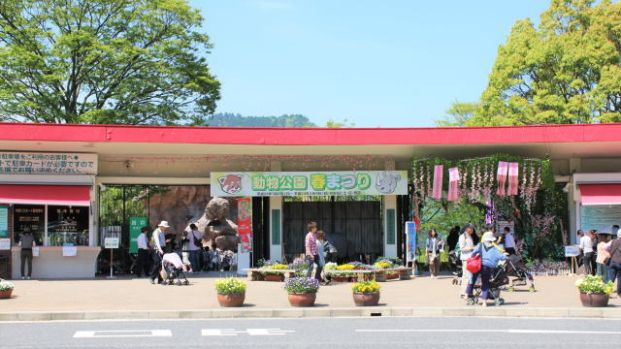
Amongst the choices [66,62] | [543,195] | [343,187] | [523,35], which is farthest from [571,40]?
[66,62]

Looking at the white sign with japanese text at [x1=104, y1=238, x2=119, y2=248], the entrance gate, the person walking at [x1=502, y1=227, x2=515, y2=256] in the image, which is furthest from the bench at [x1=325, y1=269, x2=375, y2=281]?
the white sign with japanese text at [x1=104, y1=238, x2=119, y2=248]

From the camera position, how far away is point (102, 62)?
41.1m

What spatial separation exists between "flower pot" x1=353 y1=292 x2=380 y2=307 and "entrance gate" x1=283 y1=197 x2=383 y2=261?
482 inches

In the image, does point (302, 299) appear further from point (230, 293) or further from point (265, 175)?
point (265, 175)

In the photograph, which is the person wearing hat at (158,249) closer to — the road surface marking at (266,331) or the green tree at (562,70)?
the road surface marking at (266,331)

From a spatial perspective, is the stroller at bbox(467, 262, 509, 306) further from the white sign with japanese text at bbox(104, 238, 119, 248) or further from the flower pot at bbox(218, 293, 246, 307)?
the white sign with japanese text at bbox(104, 238, 119, 248)

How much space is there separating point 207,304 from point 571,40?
29853 mm

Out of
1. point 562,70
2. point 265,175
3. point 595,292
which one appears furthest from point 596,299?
point 562,70

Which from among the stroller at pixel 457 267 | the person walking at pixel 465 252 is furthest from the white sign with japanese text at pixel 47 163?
the person walking at pixel 465 252

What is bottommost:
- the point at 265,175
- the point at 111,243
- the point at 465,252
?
the point at 465,252

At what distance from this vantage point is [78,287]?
2262cm

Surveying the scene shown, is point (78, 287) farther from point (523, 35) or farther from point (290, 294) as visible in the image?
point (523, 35)

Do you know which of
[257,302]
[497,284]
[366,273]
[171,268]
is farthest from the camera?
[366,273]

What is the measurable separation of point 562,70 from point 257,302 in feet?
92.5
